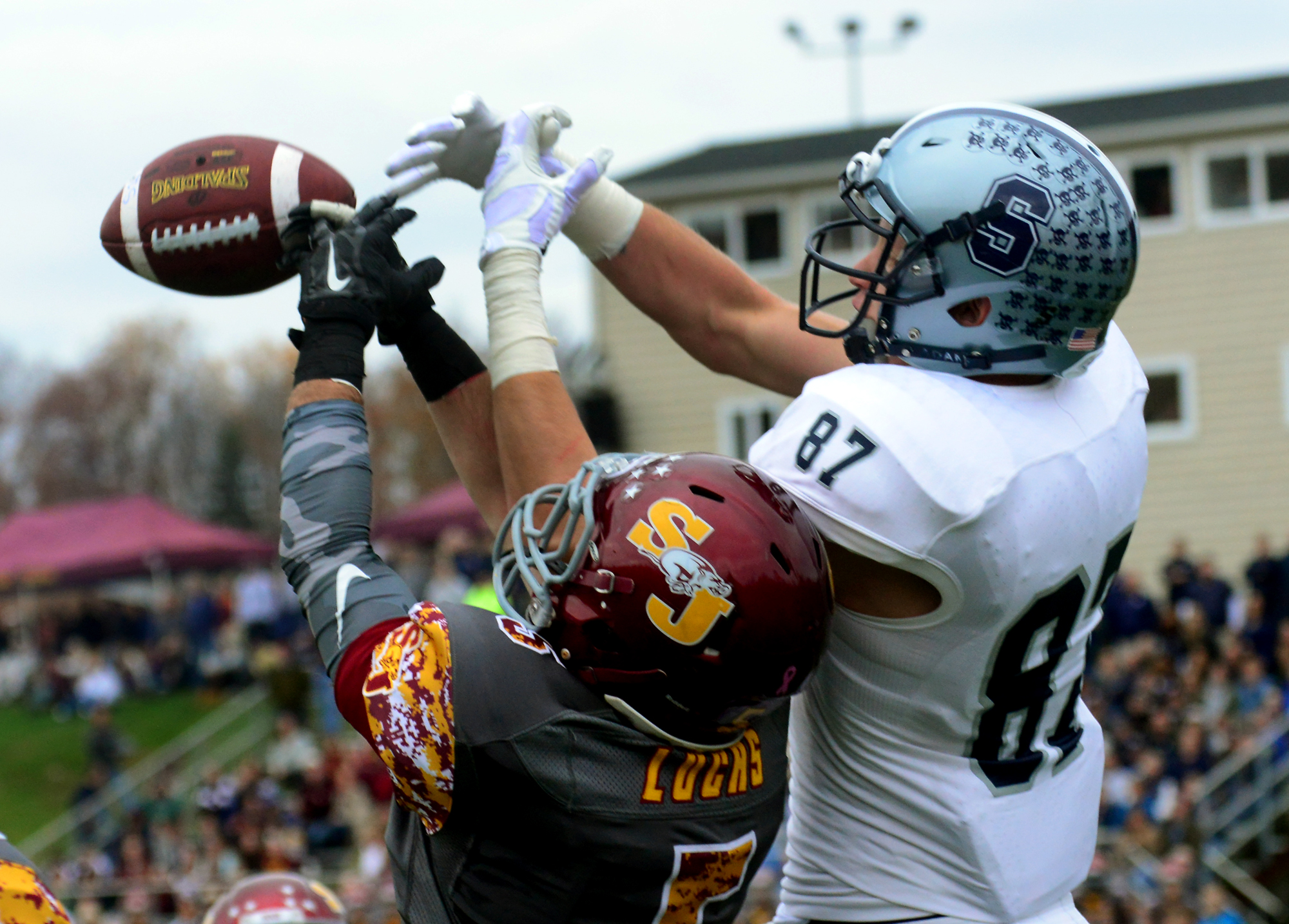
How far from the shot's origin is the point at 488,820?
220 cm

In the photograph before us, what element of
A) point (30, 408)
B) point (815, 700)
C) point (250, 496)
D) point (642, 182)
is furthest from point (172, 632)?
point (30, 408)

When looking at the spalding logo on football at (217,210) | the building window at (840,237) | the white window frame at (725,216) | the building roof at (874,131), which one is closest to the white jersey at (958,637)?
the spalding logo on football at (217,210)

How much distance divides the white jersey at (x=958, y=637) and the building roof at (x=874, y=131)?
1694 cm

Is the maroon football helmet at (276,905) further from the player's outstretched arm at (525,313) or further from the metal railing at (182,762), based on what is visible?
the metal railing at (182,762)

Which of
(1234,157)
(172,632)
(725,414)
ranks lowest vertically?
(172,632)

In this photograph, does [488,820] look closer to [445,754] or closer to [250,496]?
[445,754]

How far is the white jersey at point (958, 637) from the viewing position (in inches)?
90.4

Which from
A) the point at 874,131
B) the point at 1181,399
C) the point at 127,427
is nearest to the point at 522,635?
the point at 1181,399

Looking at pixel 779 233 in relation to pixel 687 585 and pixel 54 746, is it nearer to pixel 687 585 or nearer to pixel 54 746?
pixel 54 746

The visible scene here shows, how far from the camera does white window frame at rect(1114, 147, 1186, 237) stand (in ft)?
61.2

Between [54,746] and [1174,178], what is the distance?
17994 millimetres

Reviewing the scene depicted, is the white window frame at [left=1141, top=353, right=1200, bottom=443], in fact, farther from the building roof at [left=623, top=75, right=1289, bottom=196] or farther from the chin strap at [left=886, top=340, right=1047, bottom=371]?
the chin strap at [left=886, top=340, right=1047, bottom=371]

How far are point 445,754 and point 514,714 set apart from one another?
A: 12 cm

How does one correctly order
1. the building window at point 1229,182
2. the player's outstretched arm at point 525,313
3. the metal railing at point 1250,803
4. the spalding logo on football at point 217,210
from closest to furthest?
the player's outstretched arm at point 525,313, the spalding logo on football at point 217,210, the metal railing at point 1250,803, the building window at point 1229,182
